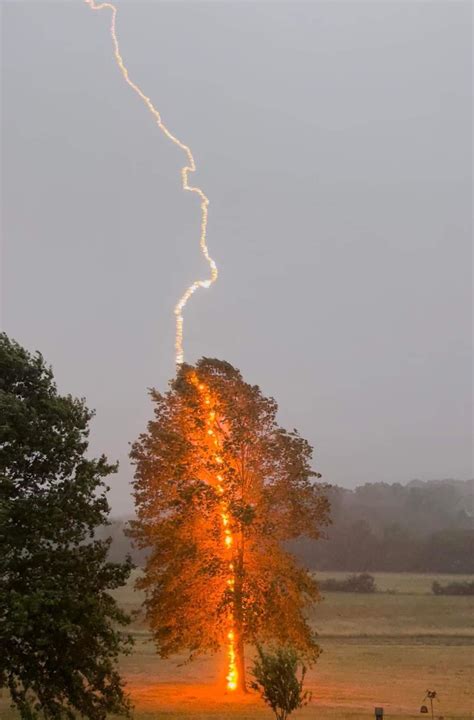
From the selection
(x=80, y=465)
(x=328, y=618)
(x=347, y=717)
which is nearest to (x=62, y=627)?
(x=80, y=465)

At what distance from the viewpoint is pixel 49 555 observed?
19391mm

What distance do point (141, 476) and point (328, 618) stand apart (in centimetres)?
3558

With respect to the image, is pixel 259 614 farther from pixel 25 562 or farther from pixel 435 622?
pixel 435 622

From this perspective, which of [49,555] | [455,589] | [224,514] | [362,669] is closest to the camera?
[49,555]

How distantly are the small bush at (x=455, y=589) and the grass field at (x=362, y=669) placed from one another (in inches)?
87.9

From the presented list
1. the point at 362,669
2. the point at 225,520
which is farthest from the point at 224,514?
the point at 362,669

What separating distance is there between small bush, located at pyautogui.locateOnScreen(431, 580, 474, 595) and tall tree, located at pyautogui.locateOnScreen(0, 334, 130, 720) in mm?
55991

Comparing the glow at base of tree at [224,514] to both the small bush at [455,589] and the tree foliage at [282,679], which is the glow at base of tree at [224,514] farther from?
the small bush at [455,589]

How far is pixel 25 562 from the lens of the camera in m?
19.1

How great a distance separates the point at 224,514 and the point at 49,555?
9.74 meters

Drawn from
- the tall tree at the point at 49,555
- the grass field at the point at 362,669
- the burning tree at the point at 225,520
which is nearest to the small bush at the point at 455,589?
the grass field at the point at 362,669

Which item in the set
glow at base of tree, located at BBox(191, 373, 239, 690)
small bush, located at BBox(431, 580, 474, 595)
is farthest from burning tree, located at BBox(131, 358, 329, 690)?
small bush, located at BBox(431, 580, 474, 595)

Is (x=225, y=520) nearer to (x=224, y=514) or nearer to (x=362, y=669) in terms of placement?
(x=224, y=514)

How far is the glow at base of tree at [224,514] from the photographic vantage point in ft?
91.4
